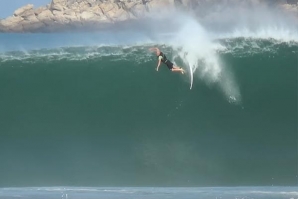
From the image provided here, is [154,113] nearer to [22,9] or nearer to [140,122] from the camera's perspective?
[140,122]

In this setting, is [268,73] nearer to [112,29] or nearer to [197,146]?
[197,146]

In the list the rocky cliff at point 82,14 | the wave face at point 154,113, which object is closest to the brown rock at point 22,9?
the rocky cliff at point 82,14

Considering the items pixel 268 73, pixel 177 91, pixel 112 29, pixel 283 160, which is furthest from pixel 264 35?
pixel 112 29

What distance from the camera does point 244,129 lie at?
1738 centimetres

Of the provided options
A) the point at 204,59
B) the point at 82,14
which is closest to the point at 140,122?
the point at 204,59

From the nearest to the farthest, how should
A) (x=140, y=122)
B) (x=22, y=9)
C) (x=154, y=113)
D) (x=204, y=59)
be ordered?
(x=140, y=122) → (x=154, y=113) → (x=204, y=59) → (x=22, y=9)

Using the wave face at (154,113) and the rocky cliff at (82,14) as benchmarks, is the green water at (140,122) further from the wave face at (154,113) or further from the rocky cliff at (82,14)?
the rocky cliff at (82,14)

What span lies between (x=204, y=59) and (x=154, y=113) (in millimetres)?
2023

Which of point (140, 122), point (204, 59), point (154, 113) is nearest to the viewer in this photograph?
point (140, 122)

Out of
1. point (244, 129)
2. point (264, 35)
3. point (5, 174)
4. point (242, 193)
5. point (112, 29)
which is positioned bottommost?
point (242, 193)

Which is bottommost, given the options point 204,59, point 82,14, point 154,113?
point 154,113

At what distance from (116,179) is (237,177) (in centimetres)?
235

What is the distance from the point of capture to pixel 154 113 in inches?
709

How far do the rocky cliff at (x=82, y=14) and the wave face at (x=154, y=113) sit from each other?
85.1 m
